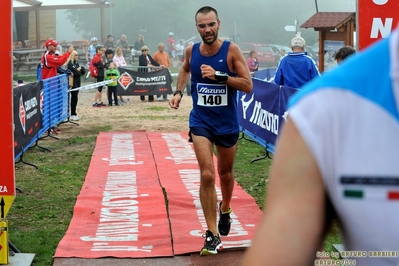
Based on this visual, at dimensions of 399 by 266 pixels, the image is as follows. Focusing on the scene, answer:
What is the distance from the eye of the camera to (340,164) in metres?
1.12

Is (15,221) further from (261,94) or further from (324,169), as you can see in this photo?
(324,169)

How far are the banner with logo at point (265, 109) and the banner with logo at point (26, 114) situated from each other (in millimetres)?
3882

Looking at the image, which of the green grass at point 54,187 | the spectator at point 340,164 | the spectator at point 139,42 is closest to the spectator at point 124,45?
the spectator at point 139,42

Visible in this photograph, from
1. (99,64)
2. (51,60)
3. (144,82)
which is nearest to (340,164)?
(51,60)

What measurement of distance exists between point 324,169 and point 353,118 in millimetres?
93

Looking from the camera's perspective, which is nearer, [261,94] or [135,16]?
[261,94]

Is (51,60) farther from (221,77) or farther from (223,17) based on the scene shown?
(223,17)

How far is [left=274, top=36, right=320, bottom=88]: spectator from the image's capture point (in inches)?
376

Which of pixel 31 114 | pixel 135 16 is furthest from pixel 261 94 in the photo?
pixel 135 16

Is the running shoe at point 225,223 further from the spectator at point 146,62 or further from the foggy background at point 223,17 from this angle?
the foggy background at point 223,17

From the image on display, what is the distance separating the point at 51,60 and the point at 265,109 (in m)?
5.48

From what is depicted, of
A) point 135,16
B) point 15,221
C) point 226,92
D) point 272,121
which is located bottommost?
point 15,221

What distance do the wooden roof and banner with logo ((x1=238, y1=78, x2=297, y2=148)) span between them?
438 centimetres

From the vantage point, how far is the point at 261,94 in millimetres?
11930
